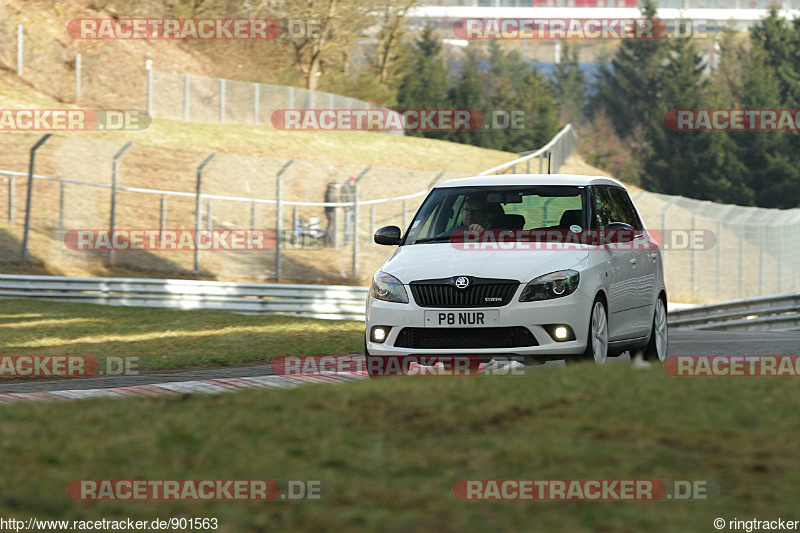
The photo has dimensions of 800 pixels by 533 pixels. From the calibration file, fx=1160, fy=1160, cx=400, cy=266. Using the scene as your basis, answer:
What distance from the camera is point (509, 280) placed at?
892cm

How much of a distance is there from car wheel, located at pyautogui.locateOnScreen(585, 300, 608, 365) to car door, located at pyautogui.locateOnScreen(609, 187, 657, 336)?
76cm

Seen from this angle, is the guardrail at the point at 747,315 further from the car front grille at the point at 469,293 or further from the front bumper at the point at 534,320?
the car front grille at the point at 469,293

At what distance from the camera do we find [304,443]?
18.4ft

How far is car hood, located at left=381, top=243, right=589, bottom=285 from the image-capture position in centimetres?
899

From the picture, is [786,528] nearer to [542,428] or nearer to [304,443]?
[542,428]

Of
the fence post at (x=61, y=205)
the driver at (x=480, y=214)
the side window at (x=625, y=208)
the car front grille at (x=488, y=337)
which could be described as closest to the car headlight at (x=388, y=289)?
the car front grille at (x=488, y=337)

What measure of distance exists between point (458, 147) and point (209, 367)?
149 feet

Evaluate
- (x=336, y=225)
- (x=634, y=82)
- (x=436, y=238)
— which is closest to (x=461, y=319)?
(x=436, y=238)

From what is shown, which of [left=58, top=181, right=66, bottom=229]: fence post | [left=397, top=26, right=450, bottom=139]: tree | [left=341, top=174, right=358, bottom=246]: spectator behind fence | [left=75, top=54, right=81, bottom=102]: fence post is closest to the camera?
[left=58, top=181, right=66, bottom=229]: fence post

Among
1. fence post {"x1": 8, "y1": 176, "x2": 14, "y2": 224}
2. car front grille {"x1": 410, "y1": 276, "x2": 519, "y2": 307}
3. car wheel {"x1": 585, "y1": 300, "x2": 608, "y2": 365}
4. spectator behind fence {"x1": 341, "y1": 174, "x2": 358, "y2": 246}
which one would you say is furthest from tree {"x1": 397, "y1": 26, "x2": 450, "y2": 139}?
car front grille {"x1": 410, "y1": 276, "x2": 519, "y2": 307}

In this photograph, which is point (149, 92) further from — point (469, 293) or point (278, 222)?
point (469, 293)

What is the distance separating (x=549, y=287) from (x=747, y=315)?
14018 mm

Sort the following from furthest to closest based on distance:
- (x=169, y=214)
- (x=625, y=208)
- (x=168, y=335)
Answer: (x=169, y=214) < (x=168, y=335) < (x=625, y=208)

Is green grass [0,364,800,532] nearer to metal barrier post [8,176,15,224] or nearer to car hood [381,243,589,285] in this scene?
car hood [381,243,589,285]
